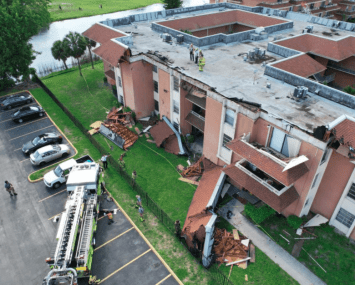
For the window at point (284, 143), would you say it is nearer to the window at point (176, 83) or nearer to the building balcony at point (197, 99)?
the building balcony at point (197, 99)

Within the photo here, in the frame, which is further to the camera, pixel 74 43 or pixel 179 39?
pixel 74 43

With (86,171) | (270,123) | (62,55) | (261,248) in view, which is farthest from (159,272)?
(62,55)

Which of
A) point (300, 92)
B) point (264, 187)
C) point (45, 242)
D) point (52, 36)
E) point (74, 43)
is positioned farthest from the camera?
point (52, 36)

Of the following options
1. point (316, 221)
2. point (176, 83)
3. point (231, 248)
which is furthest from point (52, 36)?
point (316, 221)

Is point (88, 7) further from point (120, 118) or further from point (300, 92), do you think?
point (300, 92)

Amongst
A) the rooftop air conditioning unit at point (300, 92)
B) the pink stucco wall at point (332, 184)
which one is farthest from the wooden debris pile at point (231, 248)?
the rooftop air conditioning unit at point (300, 92)

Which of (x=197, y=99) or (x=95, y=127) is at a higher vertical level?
(x=197, y=99)
